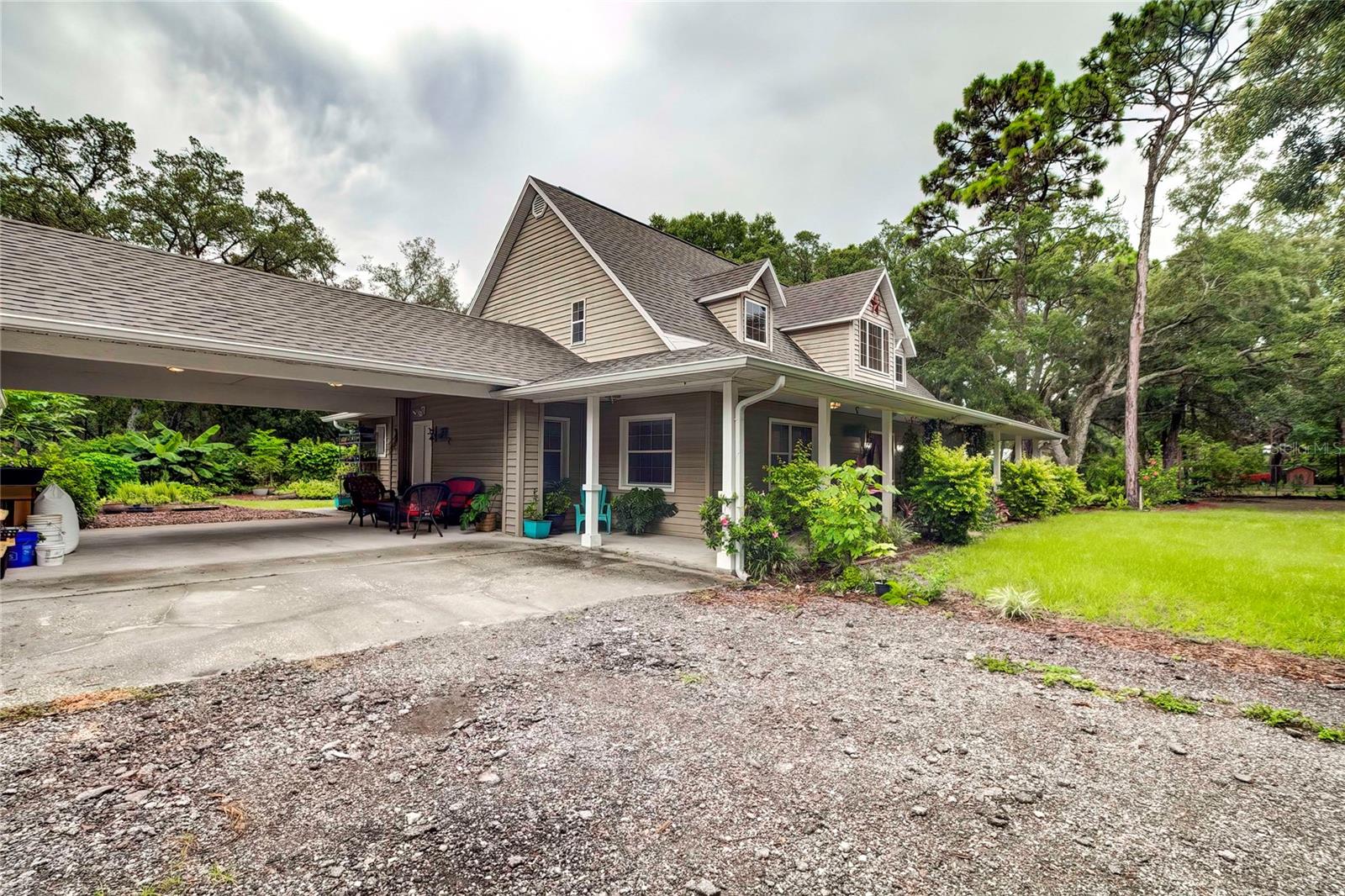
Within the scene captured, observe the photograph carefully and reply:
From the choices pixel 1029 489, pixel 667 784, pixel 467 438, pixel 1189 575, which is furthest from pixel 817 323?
pixel 667 784

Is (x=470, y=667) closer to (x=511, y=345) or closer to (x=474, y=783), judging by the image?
(x=474, y=783)

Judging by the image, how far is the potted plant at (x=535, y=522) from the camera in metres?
10.4

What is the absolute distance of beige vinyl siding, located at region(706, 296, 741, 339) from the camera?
12.3m

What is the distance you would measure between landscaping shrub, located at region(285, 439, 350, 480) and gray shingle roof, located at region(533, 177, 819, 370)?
14.2 meters

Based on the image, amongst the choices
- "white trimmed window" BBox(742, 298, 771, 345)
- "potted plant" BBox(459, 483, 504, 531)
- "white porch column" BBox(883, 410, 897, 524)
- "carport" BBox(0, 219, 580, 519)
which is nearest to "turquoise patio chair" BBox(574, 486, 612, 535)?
"carport" BBox(0, 219, 580, 519)

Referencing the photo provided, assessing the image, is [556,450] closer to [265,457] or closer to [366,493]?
[366,493]

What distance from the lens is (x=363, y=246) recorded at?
27.9 metres

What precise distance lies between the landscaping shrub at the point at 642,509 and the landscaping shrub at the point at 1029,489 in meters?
9.82

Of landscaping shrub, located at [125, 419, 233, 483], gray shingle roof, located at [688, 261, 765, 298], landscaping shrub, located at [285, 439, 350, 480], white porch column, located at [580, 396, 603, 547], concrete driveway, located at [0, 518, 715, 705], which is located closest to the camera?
concrete driveway, located at [0, 518, 715, 705]

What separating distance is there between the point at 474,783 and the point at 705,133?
18.3 m

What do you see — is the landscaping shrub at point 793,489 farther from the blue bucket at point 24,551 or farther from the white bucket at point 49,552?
the blue bucket at point 24,551

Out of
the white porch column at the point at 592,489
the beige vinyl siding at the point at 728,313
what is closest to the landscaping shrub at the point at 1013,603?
the white porch column at the point at 592,489

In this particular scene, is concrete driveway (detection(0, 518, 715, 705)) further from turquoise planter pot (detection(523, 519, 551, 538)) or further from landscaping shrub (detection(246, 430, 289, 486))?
landscaping shrub (detection(246, 430, 289, 486))

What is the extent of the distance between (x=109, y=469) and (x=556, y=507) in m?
14.1
